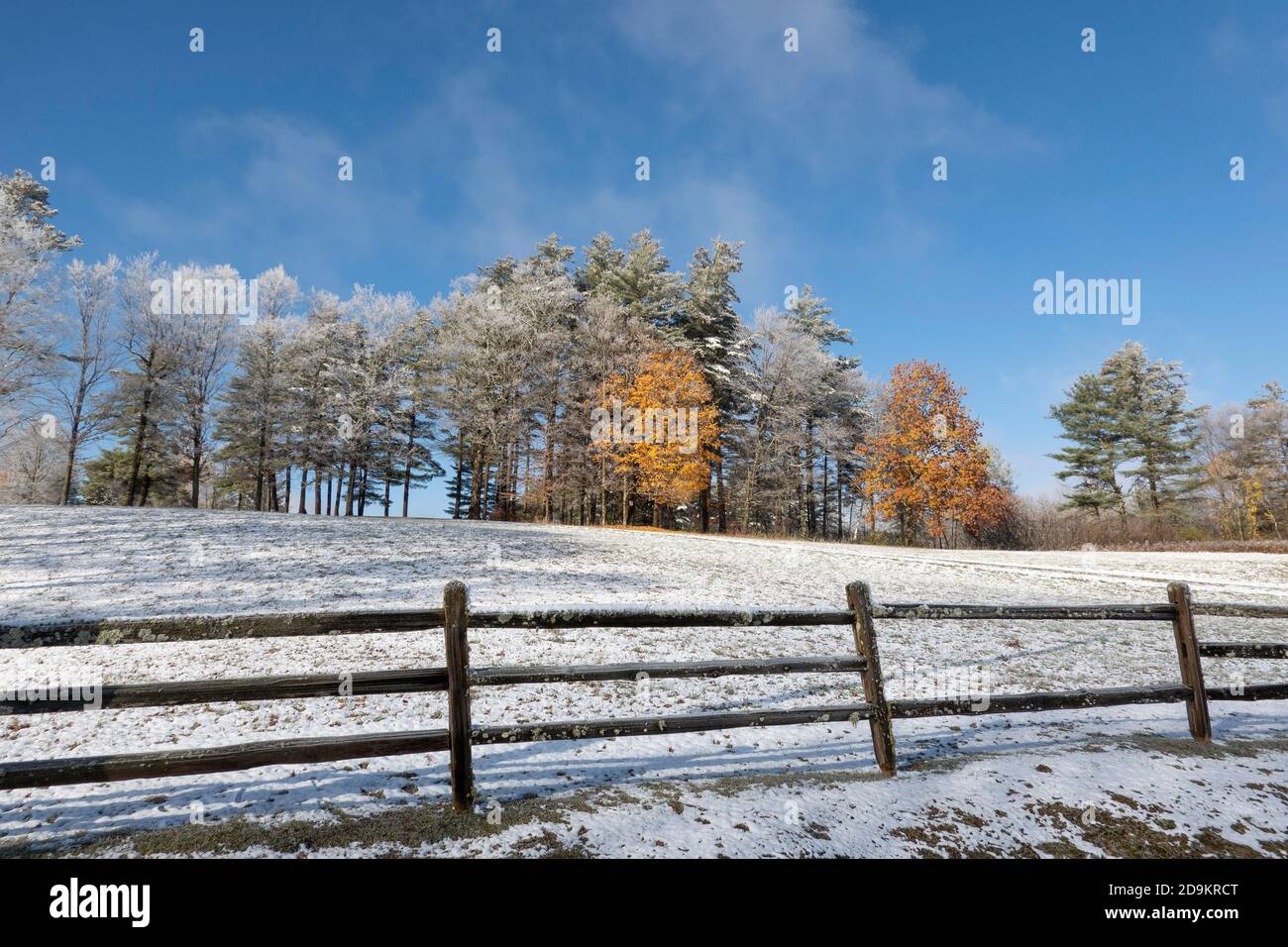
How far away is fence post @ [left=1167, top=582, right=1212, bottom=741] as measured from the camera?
6.02 m

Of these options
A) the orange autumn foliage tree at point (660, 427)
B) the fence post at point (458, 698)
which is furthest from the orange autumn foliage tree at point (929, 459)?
the fence post at point (458, 698)

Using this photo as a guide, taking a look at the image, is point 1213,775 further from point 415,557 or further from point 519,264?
point 519,264

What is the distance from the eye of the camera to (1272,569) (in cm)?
1881

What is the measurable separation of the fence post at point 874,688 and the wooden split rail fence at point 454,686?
0.01 meters

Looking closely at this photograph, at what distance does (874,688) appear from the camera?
16.4 ft

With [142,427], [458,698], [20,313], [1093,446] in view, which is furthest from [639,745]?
[1093,446]

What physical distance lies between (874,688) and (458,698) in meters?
3.52

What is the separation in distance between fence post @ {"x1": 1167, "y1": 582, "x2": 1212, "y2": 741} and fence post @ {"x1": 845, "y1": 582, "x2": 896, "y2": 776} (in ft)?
12.1

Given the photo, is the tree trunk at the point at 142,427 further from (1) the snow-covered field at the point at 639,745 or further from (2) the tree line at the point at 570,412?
(1) the snow-covered field at the point at 639,745

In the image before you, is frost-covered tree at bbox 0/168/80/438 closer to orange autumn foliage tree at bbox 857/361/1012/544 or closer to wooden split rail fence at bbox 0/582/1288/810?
wooden split rail fence at bbox 0/582/1288/810

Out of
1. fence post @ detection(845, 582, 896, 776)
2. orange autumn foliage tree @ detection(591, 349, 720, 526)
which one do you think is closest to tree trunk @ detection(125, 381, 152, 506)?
orange autumn foliage tree @ detection(591, 349, 720, 526)

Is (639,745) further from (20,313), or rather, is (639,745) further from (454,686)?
(20,313)
